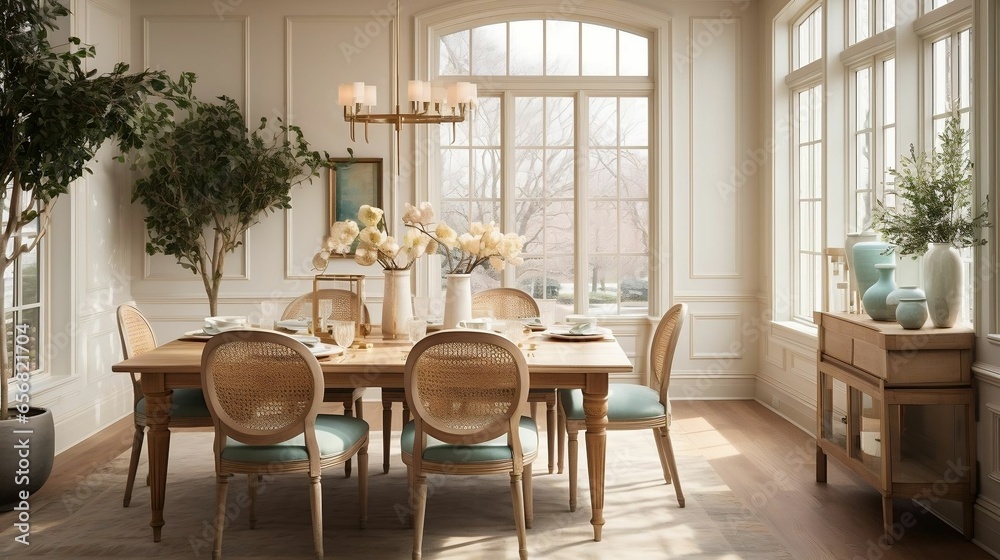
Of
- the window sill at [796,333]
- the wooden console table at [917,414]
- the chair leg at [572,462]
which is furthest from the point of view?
the window sill at [796,333]

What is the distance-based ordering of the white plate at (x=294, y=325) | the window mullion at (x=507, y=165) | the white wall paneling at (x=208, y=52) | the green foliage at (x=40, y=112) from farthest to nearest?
the window mullion at (x=507, y=165) → the white wall paneling at (x=208, y=52) → the white plate at (x=294, y=325) → the green foliage at (x=40, y=112)

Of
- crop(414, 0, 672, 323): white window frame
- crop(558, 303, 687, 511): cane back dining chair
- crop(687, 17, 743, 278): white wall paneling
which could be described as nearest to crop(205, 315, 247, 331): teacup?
crop(558, 303, 687, 511): cane back dining chair

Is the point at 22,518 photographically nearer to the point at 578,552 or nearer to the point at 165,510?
the point at 165,510

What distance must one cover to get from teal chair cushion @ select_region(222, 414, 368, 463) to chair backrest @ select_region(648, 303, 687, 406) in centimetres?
142

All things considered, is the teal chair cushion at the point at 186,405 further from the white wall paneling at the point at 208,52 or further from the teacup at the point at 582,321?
the white wall paneling at the point at 208,52

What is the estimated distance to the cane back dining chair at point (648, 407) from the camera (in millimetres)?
3783

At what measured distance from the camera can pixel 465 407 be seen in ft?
10.3

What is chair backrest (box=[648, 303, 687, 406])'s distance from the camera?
382 cm

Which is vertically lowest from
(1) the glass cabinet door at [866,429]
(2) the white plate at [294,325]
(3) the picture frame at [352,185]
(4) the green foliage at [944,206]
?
(1) the glass cabinet door at [866,429]

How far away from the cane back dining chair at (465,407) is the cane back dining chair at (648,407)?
583 millimetres

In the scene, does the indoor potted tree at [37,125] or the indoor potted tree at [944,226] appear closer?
the indoor potted tree at [944,226]

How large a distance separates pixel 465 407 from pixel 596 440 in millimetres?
634

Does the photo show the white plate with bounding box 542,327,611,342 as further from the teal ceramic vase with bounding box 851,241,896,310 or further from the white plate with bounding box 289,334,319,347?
the teal ceramic vase with bounding box 851,241,896,310

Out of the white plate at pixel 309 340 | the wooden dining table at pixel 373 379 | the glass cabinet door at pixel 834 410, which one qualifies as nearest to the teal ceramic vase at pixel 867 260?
the glass cabinet door at pixel 834 410
